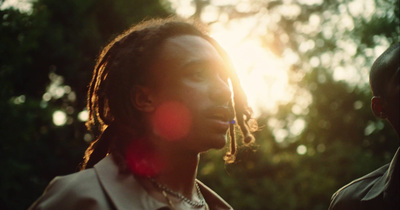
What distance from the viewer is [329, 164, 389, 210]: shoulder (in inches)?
115

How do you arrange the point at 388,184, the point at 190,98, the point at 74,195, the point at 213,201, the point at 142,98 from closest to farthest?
the point at 74,195 < the point at 388,184 < the point at 190,98 < the point at 142,98 < the point at 213,201

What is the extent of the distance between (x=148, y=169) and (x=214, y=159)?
13410mm

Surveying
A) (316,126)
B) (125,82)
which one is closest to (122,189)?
(125,82)

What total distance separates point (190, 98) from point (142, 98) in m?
0.31

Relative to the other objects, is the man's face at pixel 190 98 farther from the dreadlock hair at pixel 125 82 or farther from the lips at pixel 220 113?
the dreadlock hair at pixel 125 82

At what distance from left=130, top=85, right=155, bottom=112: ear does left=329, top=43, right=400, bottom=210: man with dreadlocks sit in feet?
4.07

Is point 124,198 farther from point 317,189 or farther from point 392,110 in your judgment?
point 317,189

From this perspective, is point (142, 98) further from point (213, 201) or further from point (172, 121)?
point (213, 201)

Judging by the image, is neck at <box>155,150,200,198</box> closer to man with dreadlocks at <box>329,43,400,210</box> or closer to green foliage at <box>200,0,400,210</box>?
man with dreadlocks at <box>329,43,400,210</box>

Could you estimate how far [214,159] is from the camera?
635 inches

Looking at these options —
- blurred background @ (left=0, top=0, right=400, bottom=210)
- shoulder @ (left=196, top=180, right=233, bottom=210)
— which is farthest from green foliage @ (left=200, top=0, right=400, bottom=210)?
shoulder @ (left=196, top=180, right=233, bottom=210)

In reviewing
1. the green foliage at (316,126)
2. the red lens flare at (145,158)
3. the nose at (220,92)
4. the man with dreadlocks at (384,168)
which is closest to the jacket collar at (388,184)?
the man with dreadlocks at (384,168)

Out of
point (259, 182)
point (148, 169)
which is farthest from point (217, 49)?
point (259, 182)

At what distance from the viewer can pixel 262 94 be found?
19.5 m
